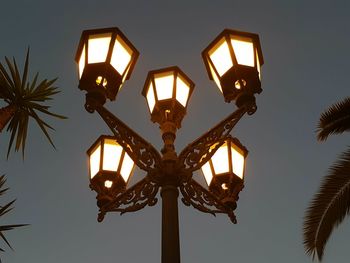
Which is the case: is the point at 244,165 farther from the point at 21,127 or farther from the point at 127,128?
the point at 21,127

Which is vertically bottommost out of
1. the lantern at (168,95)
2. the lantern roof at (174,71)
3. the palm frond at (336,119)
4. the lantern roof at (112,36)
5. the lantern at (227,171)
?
the lantern at (227,171)

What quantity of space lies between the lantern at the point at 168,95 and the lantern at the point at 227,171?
559 millimetres

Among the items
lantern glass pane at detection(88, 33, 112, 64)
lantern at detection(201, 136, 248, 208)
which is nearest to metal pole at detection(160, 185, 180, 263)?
lantern at detection(201, 136, 248, 208)

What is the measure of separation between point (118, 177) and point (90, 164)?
40 centimetres

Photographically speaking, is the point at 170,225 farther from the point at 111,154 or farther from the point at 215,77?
the point at 215,77

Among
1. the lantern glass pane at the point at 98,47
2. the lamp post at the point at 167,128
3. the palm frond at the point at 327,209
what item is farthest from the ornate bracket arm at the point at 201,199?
the palm frond at the point at 327,209

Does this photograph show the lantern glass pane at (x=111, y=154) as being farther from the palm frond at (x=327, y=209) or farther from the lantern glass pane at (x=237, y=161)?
the palm frond at (x=327, y=209)

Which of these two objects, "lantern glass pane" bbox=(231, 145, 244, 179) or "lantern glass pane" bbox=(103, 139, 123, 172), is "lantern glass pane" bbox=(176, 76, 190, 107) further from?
"lantern glass pane" bbox=(103, 139, 123, 172)

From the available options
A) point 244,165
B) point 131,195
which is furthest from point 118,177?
point 244,165

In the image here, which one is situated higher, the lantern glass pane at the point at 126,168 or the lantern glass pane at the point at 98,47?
the lantern glass pane at the point at 98,47

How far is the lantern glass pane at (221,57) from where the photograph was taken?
525cm

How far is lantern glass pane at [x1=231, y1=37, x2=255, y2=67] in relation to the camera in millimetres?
5215

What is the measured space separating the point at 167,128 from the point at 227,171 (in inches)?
30.5

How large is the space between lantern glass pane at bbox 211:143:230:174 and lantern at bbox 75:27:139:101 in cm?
128
